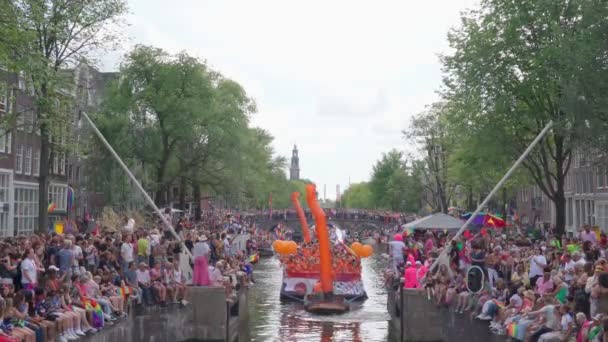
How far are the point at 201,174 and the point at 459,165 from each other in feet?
60.9

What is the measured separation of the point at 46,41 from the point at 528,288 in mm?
24919

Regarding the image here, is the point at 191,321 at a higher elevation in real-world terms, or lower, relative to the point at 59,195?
lower

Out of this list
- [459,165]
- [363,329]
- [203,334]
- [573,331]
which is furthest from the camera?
[459,165]

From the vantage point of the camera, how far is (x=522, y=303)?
17641 millimetres

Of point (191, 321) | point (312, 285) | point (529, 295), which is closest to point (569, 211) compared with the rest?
point (312, 285)

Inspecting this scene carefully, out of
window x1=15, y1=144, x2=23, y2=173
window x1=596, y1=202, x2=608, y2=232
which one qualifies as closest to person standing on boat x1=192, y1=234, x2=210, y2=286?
window x1=15, y1=144, x2=23, y2=173

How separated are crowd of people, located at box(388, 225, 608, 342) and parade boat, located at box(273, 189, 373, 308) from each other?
4.78m

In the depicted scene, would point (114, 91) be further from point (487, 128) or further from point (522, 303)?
point (522, 303)

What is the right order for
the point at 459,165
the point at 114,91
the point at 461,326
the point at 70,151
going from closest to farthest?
the point at 461,326 → the point at 70,151 → the point at 114,91 → the point at 459,165

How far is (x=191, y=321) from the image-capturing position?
23.5 metres

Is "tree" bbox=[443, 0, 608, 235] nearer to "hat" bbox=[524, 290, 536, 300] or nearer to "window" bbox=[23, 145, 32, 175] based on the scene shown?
"hat" bbox=[524, 290, 536, 300]

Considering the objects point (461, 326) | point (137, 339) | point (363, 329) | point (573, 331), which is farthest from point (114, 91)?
point (573, 331)

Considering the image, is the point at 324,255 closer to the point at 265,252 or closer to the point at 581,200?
the point at 581,200

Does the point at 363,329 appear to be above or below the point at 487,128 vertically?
below
